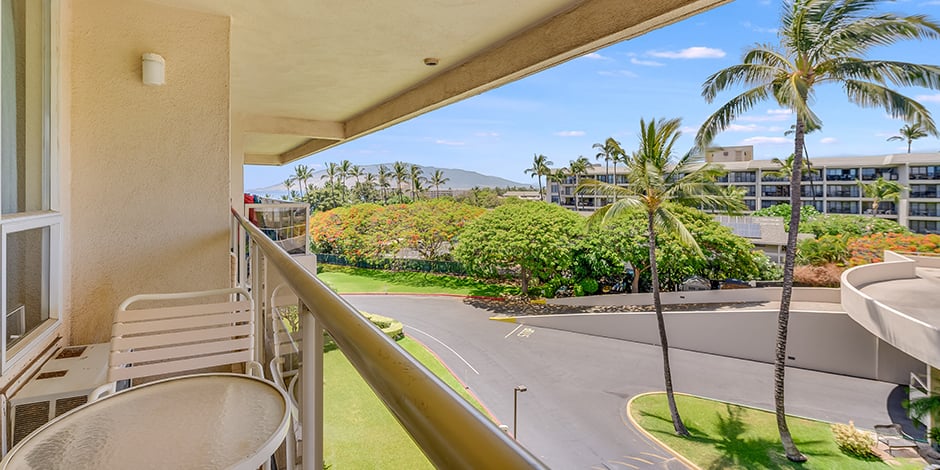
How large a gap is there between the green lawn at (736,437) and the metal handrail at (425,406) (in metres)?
13.9

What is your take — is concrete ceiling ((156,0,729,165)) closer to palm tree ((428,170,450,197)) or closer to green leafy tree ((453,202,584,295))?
green leafy tree ((453,202,584,295))

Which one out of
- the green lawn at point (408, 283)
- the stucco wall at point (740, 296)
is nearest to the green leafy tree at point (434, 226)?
the green lawn at point (408, 283)

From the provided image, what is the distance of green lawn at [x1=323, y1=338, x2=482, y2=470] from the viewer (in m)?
0.40

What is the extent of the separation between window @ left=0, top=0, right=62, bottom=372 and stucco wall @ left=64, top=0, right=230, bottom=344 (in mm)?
239

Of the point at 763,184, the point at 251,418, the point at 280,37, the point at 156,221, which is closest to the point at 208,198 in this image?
the point at 156,221

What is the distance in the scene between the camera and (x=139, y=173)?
2.29 meters

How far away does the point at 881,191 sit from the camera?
20766 mm

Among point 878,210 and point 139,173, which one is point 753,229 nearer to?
point 878,210

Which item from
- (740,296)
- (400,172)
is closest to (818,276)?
(740,296)

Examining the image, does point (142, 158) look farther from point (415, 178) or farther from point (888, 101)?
point (415, 178)

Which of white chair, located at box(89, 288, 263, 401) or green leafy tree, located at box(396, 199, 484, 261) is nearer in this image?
white chair, located at box(89, 288, 263, 401)

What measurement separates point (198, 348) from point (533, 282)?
20620 millimetres

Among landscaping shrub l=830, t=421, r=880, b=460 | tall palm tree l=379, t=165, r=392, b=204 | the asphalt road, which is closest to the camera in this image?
landscaping shrub l=830, t=421, r=880, b=460

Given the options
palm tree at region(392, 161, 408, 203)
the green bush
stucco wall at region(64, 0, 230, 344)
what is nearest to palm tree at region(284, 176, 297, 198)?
palm tree at region(392, 161, 408, 203)
